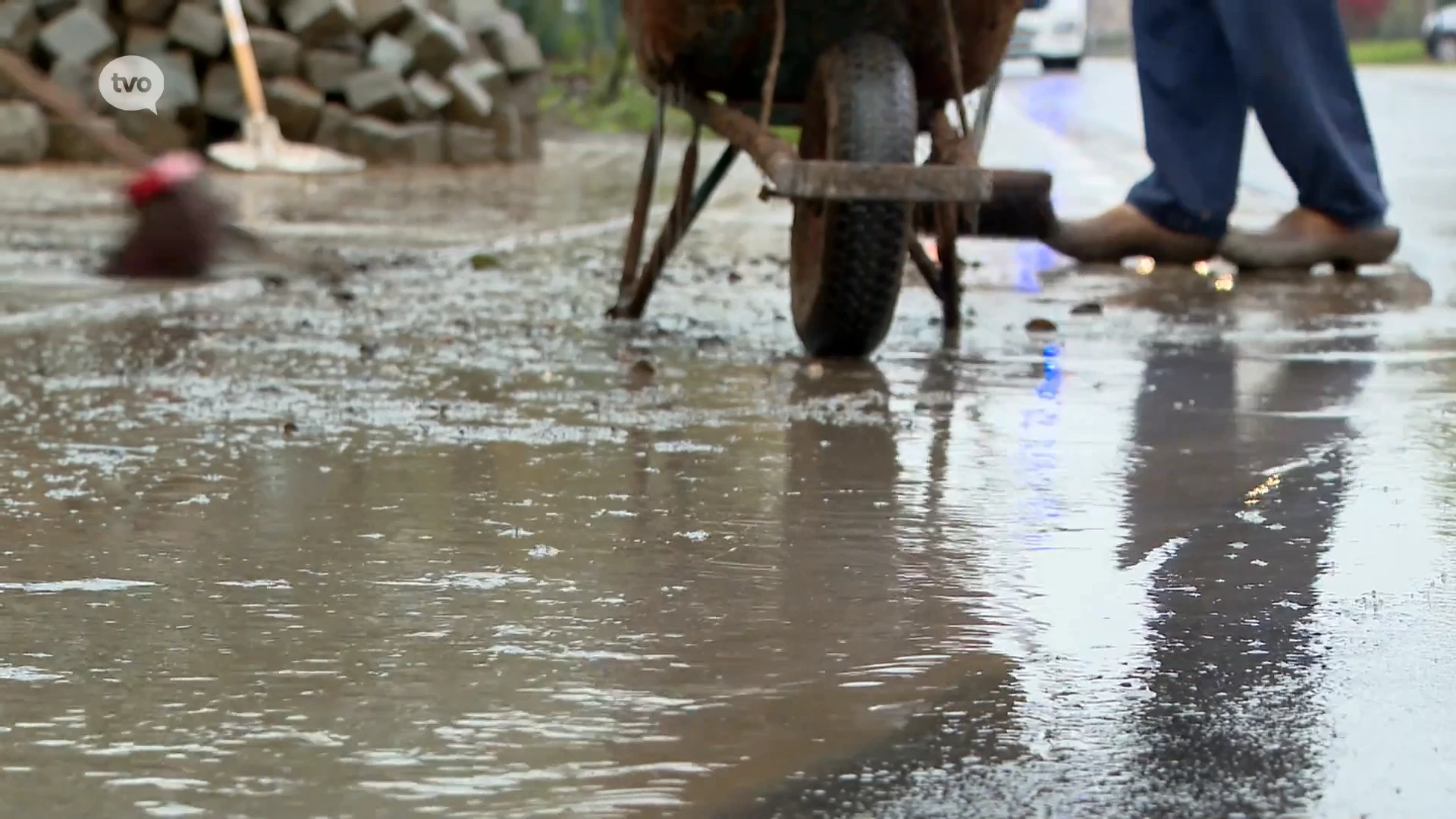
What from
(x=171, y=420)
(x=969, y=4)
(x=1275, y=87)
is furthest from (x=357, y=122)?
(x=171, y=420)

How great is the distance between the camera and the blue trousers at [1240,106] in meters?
6.50

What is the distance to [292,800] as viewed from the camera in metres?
1.85

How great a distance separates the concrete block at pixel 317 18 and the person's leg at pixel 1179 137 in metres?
6.01

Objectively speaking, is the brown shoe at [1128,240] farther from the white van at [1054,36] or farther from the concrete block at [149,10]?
the white van at [1054,36]

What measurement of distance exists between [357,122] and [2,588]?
374 inches

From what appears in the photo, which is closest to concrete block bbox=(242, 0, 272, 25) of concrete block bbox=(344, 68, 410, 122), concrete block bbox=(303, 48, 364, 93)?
concrete block bbox=(303, 48, 364, 93)

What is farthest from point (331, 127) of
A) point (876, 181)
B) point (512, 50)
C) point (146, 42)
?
point (876, 181)

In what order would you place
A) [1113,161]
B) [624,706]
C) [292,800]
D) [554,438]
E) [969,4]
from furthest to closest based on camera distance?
[1113,161], [969,4], [554,438], [624,706], [292,800]

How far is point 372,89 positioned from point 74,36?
5.16 ft

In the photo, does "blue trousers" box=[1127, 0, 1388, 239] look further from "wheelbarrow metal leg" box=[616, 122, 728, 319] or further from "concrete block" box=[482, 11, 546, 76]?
"concrete block" box=[482, 11, 546, 76]

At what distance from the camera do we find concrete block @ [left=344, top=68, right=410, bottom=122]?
11922 mm

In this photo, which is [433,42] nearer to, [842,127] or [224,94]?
[224,94]

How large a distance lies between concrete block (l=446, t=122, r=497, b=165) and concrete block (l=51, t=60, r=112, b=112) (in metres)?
1.90

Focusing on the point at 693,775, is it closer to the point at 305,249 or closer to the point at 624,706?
the point at 624,706
